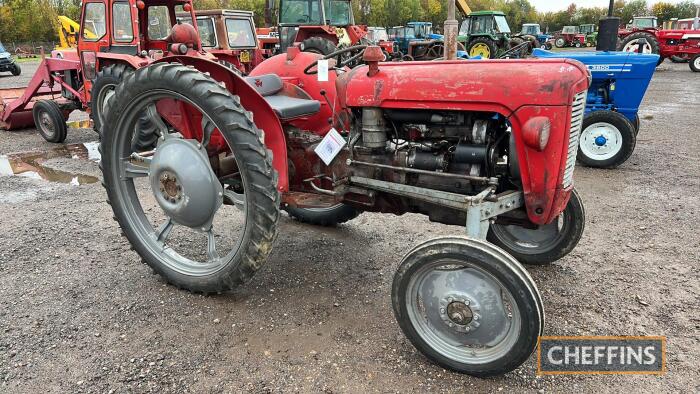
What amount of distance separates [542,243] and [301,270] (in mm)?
1565

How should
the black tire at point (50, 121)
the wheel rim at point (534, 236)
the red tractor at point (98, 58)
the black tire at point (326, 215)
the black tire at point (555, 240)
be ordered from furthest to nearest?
the black tire at point (50, 121), the red tractor at point (98, 58), the black tire at point (326, 215), the wheel rim at point (534, 236), the black tire at point (555, 240)

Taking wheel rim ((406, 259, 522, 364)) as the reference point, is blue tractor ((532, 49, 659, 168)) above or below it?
above

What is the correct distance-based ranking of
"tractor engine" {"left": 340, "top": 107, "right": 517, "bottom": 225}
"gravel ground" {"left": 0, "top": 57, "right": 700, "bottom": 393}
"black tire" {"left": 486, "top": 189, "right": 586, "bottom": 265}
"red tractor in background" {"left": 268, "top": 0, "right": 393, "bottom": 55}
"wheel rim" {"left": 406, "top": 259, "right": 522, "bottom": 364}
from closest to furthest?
"wheel rim" {"left": 406, "top": 259, "right": 522, "bottom": 364}
"gravel ground" {"left": 0, "top": 57, "right": 700, "bottom": 393}
"tractor engine" {"left": 340, "top": 107, "right": 517, "bottom": 225}
"black tire" {"left": 486, "top": 189, "right": 586, "bottom": 265}
"red tractor in background" {"left": 268, "top": 0, "right": 393, "bottom": 55}

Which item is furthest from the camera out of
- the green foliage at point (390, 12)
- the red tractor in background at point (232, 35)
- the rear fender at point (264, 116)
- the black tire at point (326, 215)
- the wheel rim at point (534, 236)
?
the green foliage at point (390, 12)

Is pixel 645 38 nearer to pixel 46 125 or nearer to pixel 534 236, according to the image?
pixel 534 236

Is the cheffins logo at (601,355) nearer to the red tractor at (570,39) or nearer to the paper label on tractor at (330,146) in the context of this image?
the paper label on tractor at (330,146)

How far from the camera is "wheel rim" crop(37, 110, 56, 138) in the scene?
7.20m

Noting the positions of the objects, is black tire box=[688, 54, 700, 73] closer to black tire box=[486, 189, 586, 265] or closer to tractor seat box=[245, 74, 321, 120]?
black tire box=[486, 189, 586, 265]

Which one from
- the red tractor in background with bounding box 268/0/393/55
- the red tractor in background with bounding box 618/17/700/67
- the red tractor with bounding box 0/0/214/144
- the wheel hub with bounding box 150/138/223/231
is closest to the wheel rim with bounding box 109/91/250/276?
the wheel hub with bounding box 150/138/223/231

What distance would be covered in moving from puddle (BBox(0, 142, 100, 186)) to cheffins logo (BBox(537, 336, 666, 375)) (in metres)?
4.78

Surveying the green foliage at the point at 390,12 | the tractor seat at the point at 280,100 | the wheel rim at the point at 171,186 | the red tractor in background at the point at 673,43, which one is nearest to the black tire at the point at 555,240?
the tractor seat at the point at 280,100

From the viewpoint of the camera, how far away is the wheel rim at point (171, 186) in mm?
2736

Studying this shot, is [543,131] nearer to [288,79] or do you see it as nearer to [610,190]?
[288,79]

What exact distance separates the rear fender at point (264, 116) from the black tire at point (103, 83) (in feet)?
14.3
